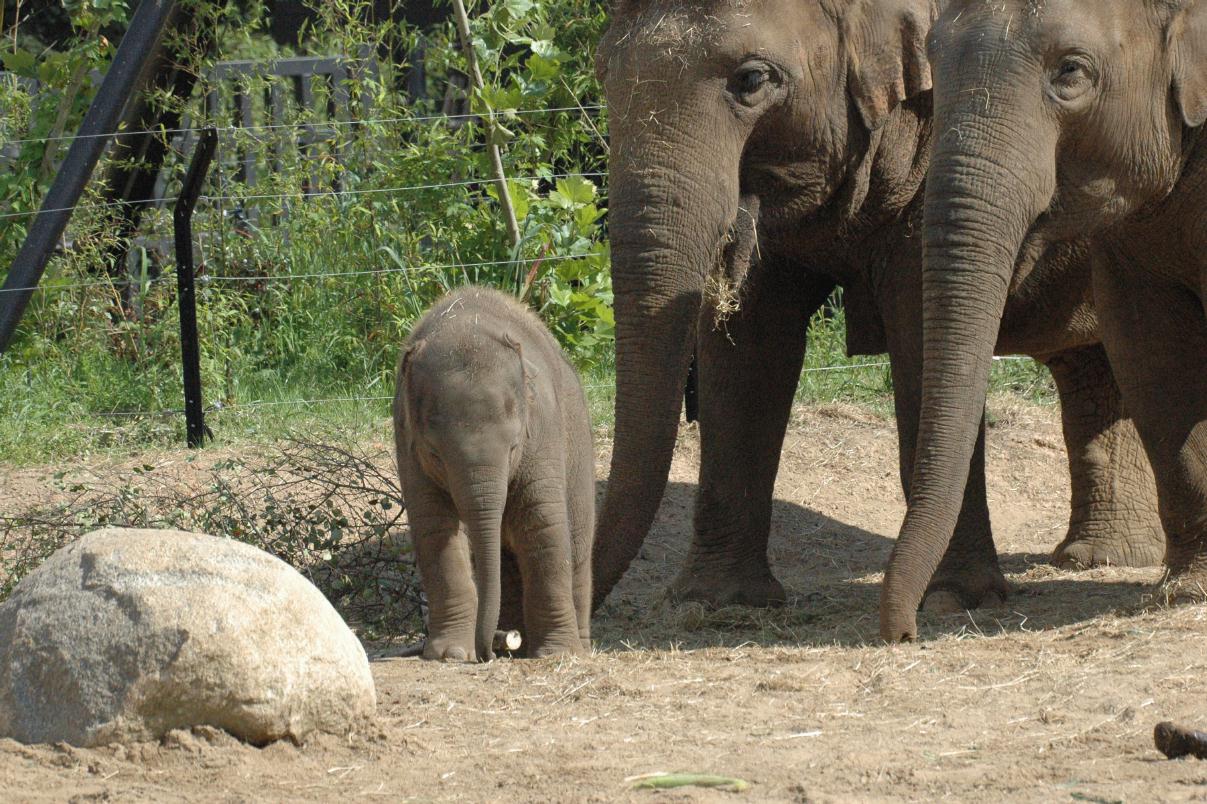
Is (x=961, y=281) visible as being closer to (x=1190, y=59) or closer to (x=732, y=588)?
(x=1190, y=59)

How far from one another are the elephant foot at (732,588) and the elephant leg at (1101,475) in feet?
5.27

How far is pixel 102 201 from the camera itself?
10.8 meters

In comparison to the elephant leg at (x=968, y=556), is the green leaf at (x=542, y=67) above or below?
above

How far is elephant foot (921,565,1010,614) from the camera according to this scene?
6898 millimetres

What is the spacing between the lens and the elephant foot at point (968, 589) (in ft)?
22.6

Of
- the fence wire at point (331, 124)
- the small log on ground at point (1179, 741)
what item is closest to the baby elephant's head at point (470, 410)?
the small log on ground at point (1179, 741)

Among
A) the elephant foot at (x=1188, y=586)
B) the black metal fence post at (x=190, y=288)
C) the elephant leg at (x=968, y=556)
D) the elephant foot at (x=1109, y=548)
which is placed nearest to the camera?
the elephant foot at (x=1188, y=586)

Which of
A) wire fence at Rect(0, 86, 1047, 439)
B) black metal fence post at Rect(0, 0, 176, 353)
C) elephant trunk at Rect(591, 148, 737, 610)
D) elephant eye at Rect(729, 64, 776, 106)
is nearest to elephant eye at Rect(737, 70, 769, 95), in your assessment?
elephant eye at Rect(729, 64, 776, 106)

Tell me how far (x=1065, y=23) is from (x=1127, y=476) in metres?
3.09

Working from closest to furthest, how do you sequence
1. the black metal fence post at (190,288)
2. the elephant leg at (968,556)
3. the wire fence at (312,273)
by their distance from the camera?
the elephant leg at (968,556), the black metal fence post at (190,288), the wire fence at (312,273)

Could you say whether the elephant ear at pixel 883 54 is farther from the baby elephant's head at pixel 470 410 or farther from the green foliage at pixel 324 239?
the green foliage at pixel 324 239

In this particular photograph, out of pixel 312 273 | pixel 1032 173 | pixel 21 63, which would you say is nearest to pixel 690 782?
pixel 1032 173

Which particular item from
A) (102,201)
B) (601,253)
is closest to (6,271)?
(102,201)

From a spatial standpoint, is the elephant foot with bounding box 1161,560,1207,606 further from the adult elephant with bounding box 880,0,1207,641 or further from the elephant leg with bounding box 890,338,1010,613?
the elephant leg with bounding box 890,338,1010,613
